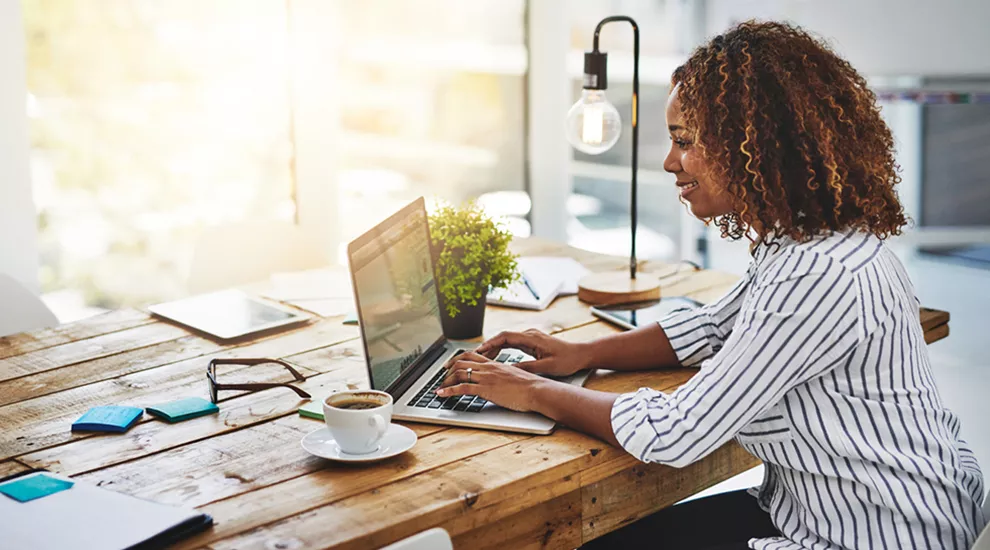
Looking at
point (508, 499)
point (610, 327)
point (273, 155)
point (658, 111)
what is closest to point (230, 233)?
point (273, 155)

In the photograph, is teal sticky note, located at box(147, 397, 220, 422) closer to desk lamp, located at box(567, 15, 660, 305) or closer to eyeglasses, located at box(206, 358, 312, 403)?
eyeglasses, located at box(206, 358, 312, 403)

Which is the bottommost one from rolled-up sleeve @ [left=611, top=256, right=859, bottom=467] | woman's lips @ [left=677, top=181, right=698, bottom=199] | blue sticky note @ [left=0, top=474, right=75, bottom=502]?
blue sticky note @ [left=0, top=474, right=75, bottom=502]

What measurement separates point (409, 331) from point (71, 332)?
761mm

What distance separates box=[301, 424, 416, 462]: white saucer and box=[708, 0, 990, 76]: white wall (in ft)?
10.7

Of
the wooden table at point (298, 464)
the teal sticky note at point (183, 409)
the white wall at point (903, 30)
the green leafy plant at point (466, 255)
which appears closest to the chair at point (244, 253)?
the wooden table at point (298, 464)

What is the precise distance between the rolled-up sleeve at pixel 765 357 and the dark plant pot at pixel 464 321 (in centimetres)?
59

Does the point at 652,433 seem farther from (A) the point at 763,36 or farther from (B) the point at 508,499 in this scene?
(A) the point at 763,36

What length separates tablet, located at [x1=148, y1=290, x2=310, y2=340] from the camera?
75.0 inches

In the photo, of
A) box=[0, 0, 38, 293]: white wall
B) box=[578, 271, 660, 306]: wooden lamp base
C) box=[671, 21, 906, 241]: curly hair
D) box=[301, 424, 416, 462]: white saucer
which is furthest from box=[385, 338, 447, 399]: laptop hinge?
box=[0, 0, 38, 293]: white wall

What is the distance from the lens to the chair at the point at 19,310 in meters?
2.18

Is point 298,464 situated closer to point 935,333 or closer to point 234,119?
point 935,333

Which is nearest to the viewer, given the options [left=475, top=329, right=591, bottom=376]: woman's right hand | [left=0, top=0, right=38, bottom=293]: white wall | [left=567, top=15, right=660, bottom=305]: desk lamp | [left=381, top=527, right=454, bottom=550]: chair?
[left=381, top=527, right=454, bottom=550]: chair

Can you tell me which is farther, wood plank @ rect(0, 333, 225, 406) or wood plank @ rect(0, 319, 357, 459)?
wood plank @ rect(0, 333, 225, 406)

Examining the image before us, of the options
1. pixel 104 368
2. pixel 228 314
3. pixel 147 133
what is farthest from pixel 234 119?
pixel 104 368
